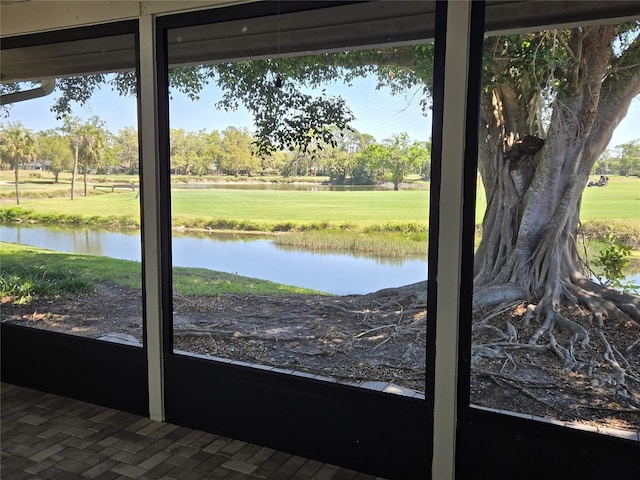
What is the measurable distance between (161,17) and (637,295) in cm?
275

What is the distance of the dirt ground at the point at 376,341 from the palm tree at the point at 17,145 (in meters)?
0.99

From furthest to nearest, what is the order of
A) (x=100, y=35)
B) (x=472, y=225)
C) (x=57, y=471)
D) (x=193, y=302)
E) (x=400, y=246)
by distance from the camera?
(x=193, y=302)
(x=100, y=35)
(x=400, y=246)
(x=57, y=471)
(x=472, y=225)

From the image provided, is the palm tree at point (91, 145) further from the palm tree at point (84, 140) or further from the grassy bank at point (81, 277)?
the grassy bank at point (81, 277)

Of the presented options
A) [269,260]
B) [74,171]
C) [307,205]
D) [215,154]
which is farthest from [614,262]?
[74,171]

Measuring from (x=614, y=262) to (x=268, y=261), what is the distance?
182cm

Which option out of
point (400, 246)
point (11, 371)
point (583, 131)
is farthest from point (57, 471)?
point (583, 131)

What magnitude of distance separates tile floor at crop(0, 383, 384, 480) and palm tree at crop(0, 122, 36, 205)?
1.62 meters

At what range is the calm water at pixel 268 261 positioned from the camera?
→ 270 centimetres

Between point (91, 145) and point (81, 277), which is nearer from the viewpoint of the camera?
point (91, 145)

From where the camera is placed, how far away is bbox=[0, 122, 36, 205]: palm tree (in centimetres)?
338

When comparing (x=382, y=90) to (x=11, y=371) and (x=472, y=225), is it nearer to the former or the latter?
(x=472, y=225)

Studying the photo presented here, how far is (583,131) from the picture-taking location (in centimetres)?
259

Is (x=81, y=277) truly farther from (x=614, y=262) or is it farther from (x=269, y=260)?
(x=614, y=262)

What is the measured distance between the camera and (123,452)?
8.09 feet
